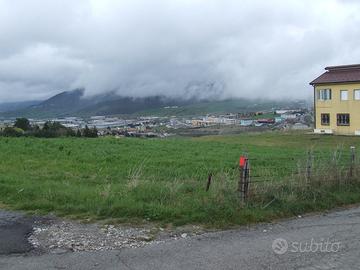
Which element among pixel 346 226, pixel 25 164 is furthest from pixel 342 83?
pixel 346 226

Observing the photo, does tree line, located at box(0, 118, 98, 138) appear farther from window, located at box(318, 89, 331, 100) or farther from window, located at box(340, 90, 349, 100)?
window, located at box(340, 90, 349, 100)

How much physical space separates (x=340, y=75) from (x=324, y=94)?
10.6 ft

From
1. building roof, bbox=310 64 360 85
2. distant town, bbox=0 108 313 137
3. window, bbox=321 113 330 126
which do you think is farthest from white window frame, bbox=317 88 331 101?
distant town, bbox=0 108 313 137

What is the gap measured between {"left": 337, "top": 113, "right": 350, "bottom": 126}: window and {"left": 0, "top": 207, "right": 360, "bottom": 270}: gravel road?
183ft

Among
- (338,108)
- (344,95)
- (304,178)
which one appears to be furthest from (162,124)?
(304,178)

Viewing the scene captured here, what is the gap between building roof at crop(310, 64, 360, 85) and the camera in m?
60.0

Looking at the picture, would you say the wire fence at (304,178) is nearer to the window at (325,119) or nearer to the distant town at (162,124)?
the distant town at (162,124)

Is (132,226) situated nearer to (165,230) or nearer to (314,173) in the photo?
(165,230)

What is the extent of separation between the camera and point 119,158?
19453mm

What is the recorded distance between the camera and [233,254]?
22.4ft

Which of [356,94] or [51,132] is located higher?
[356,94]

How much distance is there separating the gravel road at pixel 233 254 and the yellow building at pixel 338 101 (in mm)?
55327

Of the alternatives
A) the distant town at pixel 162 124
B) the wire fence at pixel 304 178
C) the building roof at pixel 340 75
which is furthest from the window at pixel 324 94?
the wire fence at pixel 304 178

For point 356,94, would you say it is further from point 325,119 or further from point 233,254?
point 233,254
